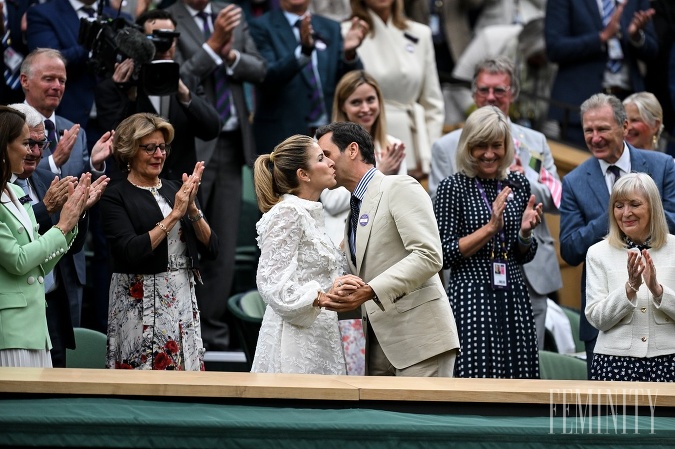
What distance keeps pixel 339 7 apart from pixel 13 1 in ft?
10.0

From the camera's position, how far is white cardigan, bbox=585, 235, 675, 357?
235 inches

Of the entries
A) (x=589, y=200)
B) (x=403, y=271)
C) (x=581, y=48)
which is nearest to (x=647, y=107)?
(x=589, y=200)

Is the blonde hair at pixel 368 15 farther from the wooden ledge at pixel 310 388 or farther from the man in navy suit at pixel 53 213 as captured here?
the wooden ledge at pixel 310 388

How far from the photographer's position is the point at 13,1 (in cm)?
823

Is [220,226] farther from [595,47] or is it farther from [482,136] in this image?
[595,47]

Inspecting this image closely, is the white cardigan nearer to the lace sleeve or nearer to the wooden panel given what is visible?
the lace sleeve

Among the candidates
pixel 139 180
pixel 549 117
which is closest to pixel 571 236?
pixel 139 180

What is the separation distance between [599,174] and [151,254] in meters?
2.56

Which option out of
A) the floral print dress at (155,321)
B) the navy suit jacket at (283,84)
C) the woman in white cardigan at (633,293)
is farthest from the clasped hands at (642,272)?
the navy suit jacket at (283,84)

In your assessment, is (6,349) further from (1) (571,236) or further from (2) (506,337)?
(1) (571,236)

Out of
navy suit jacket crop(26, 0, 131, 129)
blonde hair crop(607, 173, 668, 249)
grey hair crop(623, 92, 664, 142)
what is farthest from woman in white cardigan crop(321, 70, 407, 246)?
navy suit jacket crop(26, 0, 131, 129)

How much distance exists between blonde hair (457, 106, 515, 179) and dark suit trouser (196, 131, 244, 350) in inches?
80.4

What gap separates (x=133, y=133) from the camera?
6.07 m

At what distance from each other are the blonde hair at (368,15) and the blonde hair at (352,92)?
5.08 feet
